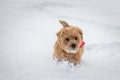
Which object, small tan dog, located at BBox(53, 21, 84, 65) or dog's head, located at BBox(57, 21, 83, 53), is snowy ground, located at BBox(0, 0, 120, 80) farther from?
dog's head, located at BBox(57, 21, 83, 53)

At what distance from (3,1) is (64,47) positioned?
3035 mm

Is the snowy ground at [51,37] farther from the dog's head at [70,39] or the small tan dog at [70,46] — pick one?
the dog's head at [70,39]

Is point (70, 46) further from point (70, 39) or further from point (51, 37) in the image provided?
point (51, 37)

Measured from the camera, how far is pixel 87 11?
6836 millimetres

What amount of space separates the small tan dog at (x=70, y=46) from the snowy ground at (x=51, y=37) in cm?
12

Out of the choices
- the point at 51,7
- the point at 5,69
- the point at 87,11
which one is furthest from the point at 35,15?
the point at 5,69

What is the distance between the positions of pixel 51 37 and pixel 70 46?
1392mm

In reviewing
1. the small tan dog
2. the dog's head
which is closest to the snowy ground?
the small tan dog

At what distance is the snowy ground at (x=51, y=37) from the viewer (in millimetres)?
4348

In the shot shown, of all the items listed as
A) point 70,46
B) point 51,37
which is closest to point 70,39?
point 70,46

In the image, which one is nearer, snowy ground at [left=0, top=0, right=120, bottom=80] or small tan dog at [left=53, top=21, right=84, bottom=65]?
small tan dog at [left=53, top=21, right=84, bottom=65]

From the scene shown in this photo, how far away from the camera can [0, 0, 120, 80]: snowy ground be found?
4348mm

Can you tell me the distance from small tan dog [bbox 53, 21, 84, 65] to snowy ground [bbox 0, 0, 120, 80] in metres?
0.12

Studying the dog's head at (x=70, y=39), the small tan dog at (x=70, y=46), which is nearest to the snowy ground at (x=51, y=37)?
the small tan dog at (x=70, y=46)
